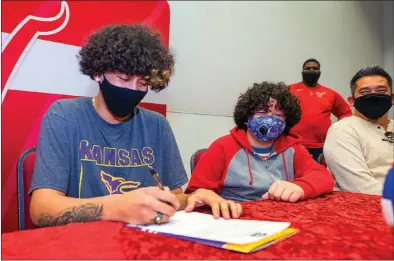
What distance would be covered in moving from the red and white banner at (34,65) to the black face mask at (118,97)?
787 mm

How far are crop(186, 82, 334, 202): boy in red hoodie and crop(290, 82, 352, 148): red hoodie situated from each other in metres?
1.35

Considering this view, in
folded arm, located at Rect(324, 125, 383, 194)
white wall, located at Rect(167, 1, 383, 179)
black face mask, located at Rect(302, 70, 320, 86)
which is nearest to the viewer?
folded arm, located at Rect(324, 125, 383, 194)

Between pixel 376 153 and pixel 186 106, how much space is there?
1.30m

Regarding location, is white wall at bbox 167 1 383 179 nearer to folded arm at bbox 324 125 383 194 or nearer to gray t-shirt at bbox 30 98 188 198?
folded arm at bbox 324 125 383 194

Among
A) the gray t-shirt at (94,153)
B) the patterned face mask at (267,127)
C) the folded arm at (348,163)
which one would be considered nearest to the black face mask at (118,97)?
the gray t-shirt at (94,153)

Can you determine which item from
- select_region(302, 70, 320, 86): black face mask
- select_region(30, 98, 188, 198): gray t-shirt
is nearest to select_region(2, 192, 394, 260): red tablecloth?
select_region(30, 98, 188, 198): gray t-shirt

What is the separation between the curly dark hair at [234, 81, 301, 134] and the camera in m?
1.62

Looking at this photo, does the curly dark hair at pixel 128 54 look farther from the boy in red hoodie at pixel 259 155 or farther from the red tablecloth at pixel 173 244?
the red tablecloth at pixel 173 244

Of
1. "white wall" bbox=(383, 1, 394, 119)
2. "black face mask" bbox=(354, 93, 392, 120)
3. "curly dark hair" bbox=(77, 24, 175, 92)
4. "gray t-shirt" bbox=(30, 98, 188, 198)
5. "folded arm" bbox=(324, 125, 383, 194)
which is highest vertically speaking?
"white wall" bbox=(383, 1, 394, 119)

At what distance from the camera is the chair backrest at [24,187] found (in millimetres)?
1133

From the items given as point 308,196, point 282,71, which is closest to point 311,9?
point 282,71

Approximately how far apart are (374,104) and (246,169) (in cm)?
91

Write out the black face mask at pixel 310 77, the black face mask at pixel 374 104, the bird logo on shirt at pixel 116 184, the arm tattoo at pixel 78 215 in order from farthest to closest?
1. the black face mask at pixel 310 77
2. the black face mask at pixel 374 104
3. the bird logo on shirt at pixel 116 184
4. the arm tattoo at pixel 78 215

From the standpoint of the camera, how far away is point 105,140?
4.14ft
